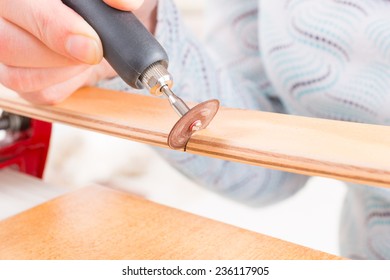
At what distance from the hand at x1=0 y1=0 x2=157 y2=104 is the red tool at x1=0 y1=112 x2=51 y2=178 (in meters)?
0.10

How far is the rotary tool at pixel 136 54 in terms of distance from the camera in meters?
0.25

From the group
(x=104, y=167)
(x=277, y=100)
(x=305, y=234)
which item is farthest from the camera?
(x=104, y=167)

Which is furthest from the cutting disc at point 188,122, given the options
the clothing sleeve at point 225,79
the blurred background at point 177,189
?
the blurred background at point 177,189

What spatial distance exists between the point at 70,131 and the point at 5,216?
2.25 ft

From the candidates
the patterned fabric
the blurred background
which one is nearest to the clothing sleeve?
the patterned fabric

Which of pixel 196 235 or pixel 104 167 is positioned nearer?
pixel 196 235

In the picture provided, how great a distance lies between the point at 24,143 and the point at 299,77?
243 mm

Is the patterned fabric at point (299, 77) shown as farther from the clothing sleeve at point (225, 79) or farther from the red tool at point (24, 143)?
the red tool at point (24, 143)

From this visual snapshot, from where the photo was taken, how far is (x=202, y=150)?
260mm

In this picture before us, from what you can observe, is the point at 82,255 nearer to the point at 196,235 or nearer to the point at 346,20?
the point at 196,235

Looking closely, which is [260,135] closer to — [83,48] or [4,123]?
[83,48]

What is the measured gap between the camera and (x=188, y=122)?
0.26m

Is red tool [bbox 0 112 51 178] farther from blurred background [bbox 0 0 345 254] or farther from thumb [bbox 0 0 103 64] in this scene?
blurred background [bbox 0 0 345 254]

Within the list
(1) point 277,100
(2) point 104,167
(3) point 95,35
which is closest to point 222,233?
(3) point 95,35
